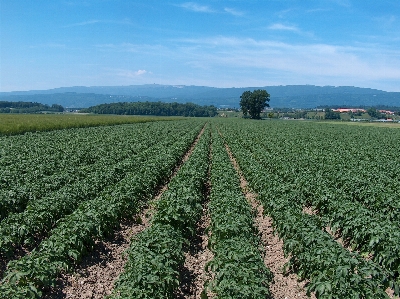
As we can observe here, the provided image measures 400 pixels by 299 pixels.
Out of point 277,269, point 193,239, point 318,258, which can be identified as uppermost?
point 318,258

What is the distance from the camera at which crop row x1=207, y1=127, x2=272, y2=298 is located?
5.59 meters

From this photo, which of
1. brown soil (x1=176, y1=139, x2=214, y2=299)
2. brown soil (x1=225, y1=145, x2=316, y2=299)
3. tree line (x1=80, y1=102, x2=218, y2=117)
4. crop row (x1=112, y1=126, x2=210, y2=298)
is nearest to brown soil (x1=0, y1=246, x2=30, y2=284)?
crop row (x1=112, y1=126, x2=210, y2=298)

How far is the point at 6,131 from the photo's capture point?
33656mm

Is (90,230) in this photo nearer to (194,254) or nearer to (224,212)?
(194,254)

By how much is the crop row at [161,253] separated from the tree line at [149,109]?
141m

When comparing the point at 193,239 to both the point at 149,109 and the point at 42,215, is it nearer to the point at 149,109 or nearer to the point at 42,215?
the point at 42,215

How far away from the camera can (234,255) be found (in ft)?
21.2

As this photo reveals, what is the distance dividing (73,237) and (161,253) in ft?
6.98

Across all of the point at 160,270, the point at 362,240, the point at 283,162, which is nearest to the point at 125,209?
the point at 160,270

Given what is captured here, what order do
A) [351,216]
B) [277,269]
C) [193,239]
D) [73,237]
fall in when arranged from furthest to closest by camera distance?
1. [193,239]
2. [351,216]
3. [277,269]
4. [73,237]

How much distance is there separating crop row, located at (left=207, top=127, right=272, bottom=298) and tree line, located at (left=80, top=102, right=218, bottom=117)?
464 ft

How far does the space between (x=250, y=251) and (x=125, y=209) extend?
17.2 ft

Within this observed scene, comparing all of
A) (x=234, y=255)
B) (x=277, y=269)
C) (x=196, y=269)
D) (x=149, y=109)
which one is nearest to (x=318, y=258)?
(x=234, y=255)

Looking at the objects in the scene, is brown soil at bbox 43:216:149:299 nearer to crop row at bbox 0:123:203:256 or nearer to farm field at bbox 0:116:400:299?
farm field at bbox 0:116:400:299
